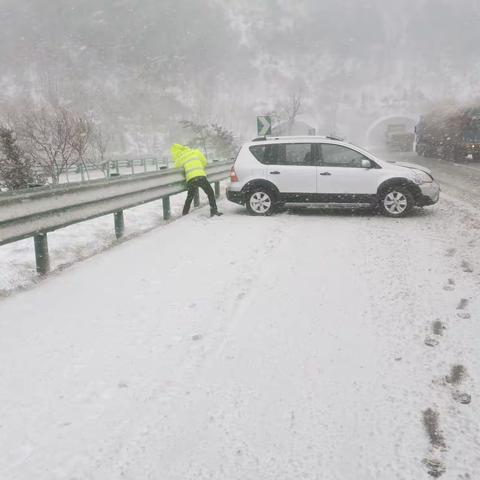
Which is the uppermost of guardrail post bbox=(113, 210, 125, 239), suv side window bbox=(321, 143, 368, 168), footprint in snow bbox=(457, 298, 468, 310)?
suv side window bbox=(321, 143, 368, 168)

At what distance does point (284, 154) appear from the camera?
1023 cm

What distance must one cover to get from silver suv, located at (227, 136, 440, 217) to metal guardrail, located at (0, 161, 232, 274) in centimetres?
206

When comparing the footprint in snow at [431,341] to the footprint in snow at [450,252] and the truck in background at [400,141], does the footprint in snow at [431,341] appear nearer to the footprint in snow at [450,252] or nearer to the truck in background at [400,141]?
the footprint in snow at [450,252]

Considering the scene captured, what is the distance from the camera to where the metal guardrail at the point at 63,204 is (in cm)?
523

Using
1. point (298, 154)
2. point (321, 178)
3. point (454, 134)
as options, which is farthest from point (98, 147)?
point (321, 178)

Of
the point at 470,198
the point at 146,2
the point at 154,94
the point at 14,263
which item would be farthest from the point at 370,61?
the point at 14,263

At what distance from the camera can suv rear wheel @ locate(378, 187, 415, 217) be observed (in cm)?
948

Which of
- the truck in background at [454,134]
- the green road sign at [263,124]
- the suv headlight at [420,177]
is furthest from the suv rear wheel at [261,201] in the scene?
the truck in background at [454,134]

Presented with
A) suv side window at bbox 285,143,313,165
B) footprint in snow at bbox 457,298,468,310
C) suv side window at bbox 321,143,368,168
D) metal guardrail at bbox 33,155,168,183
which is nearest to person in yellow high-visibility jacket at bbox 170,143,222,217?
suv side window at bbox 285,143,313,165

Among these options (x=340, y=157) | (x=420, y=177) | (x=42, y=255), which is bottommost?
(x=42, y=255)

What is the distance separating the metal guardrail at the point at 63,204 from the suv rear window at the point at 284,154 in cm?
232

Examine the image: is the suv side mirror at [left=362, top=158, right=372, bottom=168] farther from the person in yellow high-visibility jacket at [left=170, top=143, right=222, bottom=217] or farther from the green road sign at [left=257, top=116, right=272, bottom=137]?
the green road sign at [left=257, top=116, right=272, bottom=137]

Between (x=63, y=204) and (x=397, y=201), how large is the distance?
6.35 meters

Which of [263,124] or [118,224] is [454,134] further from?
[118,224]
